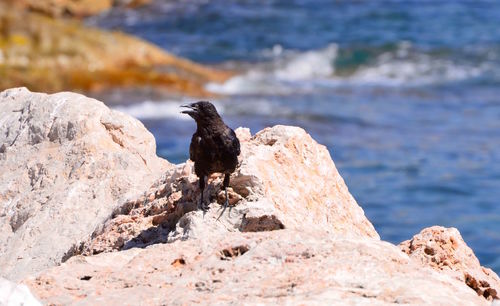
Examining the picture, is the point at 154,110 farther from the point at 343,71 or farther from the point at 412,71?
the point at 412,71

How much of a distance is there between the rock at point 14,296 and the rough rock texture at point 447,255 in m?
2.09

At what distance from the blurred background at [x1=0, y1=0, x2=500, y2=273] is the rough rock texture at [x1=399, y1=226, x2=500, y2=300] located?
703 cm

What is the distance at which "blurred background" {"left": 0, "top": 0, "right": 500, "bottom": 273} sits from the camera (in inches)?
602

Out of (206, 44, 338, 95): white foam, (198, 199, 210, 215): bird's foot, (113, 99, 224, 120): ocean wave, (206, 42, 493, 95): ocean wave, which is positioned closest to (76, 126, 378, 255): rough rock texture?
(198, 199, 210, 215): bird's foot

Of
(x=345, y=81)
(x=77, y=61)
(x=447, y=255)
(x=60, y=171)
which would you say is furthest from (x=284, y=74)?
(x=447, y=255)

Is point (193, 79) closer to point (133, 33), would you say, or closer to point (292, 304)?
point (133, 33)

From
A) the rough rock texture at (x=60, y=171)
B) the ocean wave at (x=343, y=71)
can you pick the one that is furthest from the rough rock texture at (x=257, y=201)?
the ocean wave at (x=343, y=71)

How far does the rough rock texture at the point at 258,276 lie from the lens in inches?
150

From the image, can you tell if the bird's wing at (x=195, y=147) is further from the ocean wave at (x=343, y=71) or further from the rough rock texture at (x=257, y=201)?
the ocean wave at (x=343, y=71)

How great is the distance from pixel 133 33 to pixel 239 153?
25.4m

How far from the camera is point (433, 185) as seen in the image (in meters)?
15.4

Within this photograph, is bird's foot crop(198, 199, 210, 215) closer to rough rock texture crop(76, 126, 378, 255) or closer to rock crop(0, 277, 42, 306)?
rough rock texture crop(76, 126, 378, 255)

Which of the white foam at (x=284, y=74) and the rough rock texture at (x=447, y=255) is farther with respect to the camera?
the white foam at (x=284, y=74)

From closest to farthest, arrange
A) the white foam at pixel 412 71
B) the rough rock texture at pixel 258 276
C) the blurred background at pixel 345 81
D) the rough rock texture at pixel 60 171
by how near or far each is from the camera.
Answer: the rough rock texture at pixel 258 276, the rough rock texture at pixel 60 171, the blurred background at pixel 345 81, the white foam at pixel 412 71
